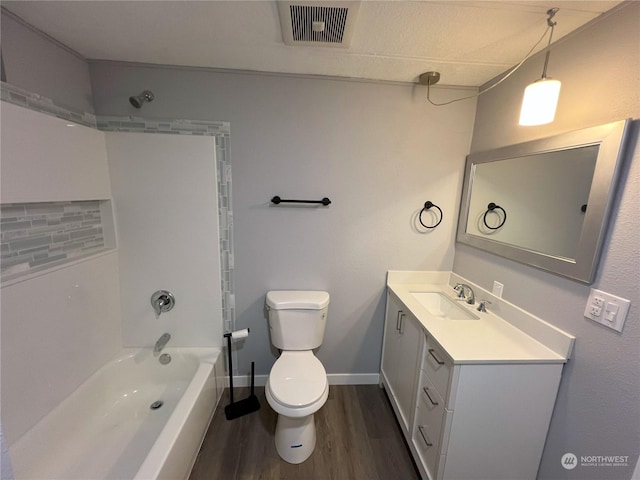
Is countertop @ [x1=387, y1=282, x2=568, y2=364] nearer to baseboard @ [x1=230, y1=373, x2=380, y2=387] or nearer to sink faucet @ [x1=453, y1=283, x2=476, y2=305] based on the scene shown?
sink faucet @ [x1=453, y1=283, x2=476, y2=305]

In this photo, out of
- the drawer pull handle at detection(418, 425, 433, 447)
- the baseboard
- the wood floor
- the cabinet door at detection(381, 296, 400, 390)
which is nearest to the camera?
the drawer pull handle at detection(418, 425, 433, 447)

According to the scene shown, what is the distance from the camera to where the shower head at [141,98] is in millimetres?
1587

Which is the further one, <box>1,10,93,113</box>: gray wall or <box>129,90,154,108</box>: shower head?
<box>129,90,154,108</box>: shower head

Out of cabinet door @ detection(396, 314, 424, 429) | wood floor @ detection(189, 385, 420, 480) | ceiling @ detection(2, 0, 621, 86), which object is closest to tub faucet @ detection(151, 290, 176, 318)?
wood floor @ detection(189, 385, 420, 480)

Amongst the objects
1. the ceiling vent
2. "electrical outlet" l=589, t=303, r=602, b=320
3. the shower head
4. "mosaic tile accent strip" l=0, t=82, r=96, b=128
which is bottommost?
"electrical outlet" l=589, t=303, r=602, b=320

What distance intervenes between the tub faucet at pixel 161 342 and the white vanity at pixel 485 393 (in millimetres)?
1709

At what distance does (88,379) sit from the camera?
156 cm

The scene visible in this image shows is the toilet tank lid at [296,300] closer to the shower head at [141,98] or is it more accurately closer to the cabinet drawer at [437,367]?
the cabinet drawer at [437,367]

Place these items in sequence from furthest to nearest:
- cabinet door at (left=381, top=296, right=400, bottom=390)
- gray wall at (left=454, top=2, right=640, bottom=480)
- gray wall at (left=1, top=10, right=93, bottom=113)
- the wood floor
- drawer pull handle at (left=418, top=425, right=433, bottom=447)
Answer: cabinet door at (left=381, top=296, right=400, bottom=390)
the wood floor
drawer pull handle at (left=418, top=425, right=433, bottom=447)
gray wall at (left=1, top=10, right=93, bottom=113)
gray wall at (left=454, top=2, right=640, bottom=480)

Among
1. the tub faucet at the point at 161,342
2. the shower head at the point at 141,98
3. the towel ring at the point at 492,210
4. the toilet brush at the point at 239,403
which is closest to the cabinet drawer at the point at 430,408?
the towel ring at the point at 492,210

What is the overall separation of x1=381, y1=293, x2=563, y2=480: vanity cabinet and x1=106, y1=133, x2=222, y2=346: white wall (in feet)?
4.91

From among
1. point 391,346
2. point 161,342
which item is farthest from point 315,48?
point 161,342

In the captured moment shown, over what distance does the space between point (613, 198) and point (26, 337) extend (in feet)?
8.52

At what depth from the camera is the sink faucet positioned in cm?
169
